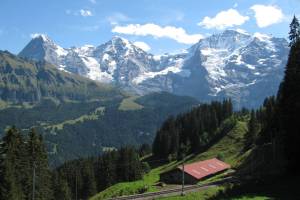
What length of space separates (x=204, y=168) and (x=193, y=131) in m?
68.5

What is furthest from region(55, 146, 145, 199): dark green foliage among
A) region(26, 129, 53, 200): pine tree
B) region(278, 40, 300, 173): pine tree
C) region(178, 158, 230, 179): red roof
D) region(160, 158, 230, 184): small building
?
region(278, 40, 300, 173): pine tree

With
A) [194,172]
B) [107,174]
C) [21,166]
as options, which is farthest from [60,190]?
[21,166]

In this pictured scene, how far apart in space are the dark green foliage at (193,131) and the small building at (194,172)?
173 feet

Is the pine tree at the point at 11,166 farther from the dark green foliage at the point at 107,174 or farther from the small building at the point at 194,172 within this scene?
the dark green foliage at the point at 107,174

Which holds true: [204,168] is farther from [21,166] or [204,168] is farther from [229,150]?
[21,166]

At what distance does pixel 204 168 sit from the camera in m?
114

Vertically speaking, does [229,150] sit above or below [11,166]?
below

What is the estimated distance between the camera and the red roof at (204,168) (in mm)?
106812

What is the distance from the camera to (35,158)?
313ft

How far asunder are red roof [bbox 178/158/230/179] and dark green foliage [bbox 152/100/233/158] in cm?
5004

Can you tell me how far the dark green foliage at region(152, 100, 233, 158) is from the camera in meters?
176

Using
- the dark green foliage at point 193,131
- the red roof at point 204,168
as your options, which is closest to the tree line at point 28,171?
the red roof at point 204,168

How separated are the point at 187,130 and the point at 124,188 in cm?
8847

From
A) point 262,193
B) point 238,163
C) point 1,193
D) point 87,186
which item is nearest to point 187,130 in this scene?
point 87,186
